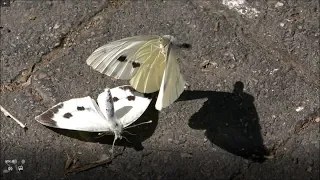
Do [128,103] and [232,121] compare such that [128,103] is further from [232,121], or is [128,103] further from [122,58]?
[232,121]

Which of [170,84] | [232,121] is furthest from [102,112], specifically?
[232,121]

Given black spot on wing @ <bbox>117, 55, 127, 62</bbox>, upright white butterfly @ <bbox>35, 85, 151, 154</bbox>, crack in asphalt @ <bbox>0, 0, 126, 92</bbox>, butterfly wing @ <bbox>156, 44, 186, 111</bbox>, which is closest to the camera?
butterfly wing @ <bbox>156, 44, 186, 111</bbox>

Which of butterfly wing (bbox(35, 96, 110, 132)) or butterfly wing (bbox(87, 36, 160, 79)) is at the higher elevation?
butterfly wing (bbox(87, 36, 160, 79))

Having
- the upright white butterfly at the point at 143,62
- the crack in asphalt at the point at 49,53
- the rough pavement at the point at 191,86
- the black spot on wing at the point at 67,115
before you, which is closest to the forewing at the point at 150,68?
the upright white butterfly at the point at 143,62

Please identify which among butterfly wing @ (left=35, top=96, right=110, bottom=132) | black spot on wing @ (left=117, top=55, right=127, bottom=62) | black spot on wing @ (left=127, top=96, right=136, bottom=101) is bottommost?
butterfly wing @ (left=35, top=96, right=110, bottom=132)

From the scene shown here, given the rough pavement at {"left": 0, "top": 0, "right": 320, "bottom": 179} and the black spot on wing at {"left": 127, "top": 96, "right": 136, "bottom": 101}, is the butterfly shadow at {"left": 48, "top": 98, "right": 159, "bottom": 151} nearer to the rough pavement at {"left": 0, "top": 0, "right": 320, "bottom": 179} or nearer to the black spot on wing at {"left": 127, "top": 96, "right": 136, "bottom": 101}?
the rough pavement at {"left": 0, "top": 0, "right": 320, "bottom": 179}

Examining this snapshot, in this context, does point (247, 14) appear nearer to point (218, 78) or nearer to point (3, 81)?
point (218, 78)

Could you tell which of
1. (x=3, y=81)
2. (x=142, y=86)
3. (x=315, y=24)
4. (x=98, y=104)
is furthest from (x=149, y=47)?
(x=315, y=24)

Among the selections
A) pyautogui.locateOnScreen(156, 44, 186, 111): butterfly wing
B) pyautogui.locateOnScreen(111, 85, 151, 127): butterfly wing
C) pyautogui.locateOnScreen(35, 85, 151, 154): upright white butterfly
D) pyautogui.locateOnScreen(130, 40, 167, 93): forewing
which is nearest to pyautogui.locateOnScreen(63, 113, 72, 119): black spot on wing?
pyautogui.locateOnScreen(35, 85, 151, 154): upright white butterfly
